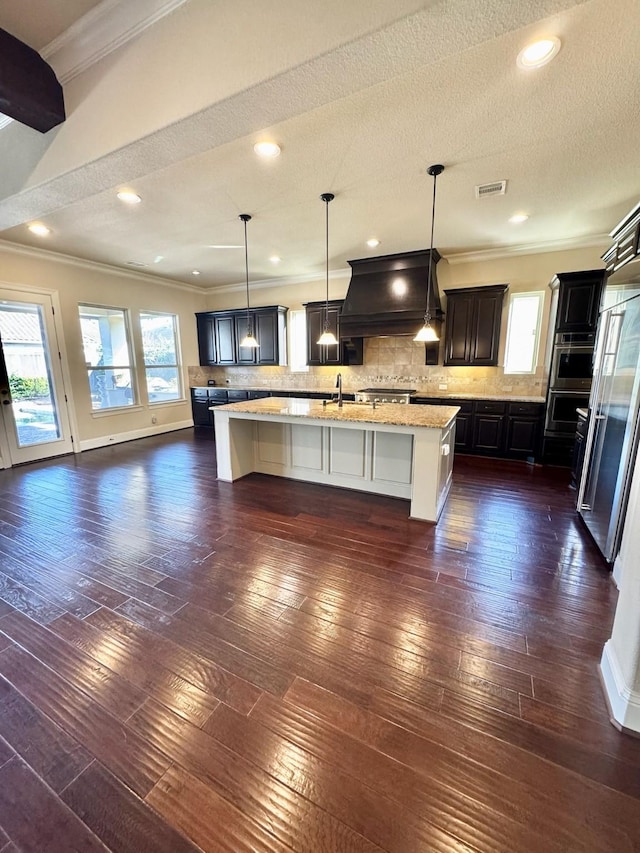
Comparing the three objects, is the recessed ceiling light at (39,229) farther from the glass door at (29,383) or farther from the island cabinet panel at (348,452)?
the island cabinet panel at (348,452)

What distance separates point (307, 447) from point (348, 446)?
0.52 meters

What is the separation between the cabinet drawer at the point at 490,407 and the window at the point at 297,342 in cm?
319

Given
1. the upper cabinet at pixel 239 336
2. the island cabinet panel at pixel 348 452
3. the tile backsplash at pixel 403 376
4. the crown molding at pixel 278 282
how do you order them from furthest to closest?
the upper cabinet at pixel 239 336 < the crown molding at pixel 278 282 < the tile backsplash at pixel 403 376 < the island cabinet panel at pixel 348 452

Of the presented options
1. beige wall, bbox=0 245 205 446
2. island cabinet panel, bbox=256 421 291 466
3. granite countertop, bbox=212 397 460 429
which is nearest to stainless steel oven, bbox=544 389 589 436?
granite countertop, bbox=212 397 460 429

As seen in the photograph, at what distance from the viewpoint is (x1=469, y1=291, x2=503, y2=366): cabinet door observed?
498 centimetres

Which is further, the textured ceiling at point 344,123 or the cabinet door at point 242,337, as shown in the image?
the cabinet door at point 242,337

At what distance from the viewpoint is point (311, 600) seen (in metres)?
2.11

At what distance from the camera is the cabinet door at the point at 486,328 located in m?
4.98

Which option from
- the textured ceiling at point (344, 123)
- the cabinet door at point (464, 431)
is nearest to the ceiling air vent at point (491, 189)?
the textured ceiling at point (344, 123)

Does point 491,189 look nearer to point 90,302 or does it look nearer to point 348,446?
point 348,446

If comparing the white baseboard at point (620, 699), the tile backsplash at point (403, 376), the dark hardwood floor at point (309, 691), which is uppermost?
the tile backsplash at point (403, 376)

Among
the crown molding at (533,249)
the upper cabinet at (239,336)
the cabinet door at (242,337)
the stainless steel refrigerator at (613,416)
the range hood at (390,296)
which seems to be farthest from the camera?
the cabinet door at (242,337)

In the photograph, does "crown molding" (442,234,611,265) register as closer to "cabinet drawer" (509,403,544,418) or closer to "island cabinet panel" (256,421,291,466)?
"cabinet drawer" (509,403,544,418)

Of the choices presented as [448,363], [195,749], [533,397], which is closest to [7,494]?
[195,749]
